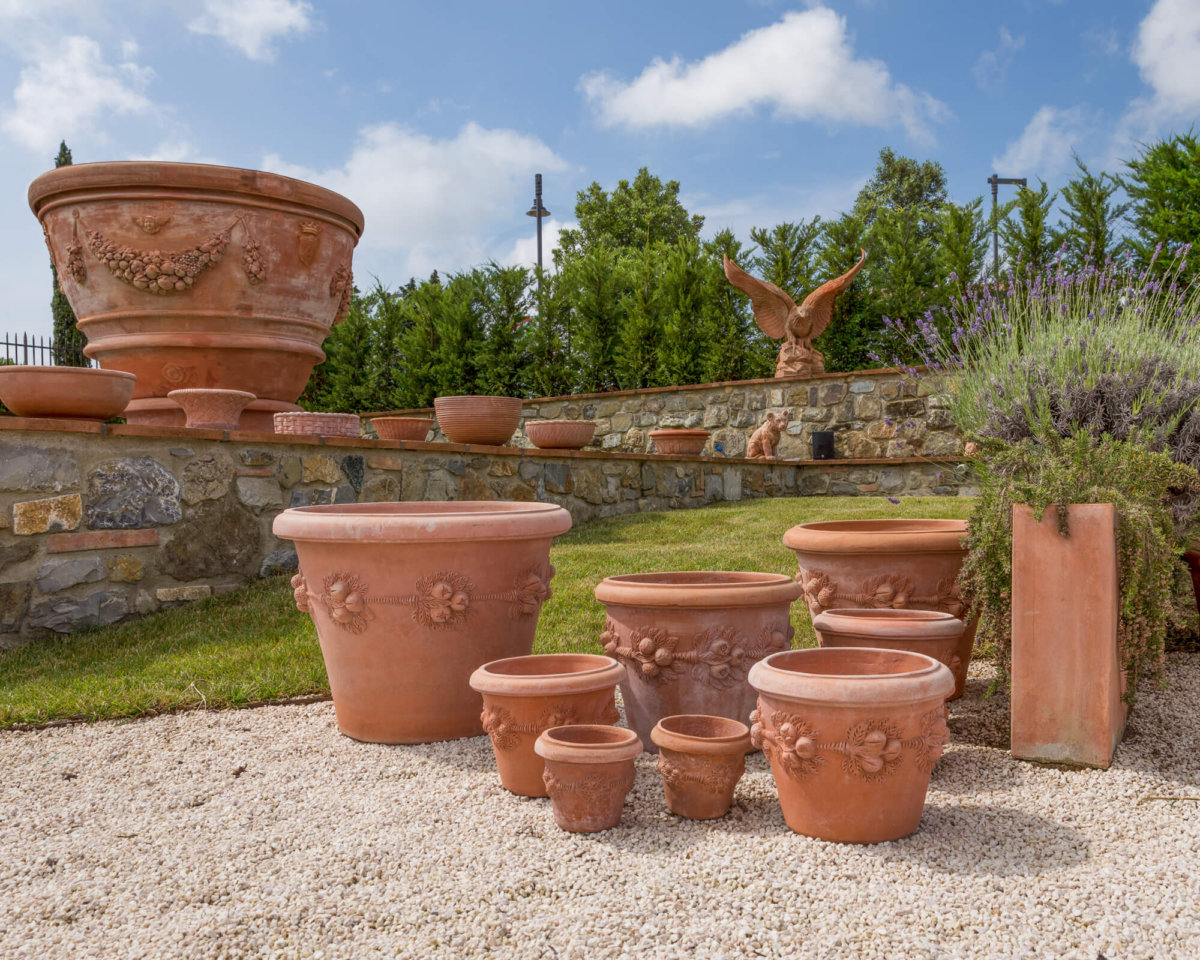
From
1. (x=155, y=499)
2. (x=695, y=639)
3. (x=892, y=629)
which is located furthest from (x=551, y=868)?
(x=155, y=499)

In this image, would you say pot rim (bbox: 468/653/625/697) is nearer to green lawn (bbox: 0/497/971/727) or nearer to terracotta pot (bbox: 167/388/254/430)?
green lawn (bbox: 0/497/971/727)

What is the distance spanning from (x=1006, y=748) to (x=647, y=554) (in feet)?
8.84

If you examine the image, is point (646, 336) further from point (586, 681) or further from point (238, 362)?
point (586, 681)

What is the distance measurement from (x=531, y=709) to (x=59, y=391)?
2.80m

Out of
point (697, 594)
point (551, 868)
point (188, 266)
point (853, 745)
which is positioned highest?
point (188, 266)

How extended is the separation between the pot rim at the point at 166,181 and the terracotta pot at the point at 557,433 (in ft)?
6.74

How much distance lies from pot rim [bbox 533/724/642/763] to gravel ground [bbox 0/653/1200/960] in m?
0.16

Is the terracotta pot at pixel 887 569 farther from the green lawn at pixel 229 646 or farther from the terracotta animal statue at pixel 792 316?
the terracotta animal statue at pixel 792 316

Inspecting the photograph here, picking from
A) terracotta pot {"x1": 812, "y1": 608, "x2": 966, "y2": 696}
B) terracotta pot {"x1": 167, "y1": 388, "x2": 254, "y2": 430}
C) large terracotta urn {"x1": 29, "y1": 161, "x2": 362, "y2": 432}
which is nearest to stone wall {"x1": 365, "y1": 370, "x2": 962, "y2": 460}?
large terracotta urn {"x1": 29, "y1": 161, "x2": 362, "y2": 432}

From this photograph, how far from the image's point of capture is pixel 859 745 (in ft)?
5.78

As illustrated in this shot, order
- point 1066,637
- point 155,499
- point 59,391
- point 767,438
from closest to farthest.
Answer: point 1066,637, point 59,391, point 155,499, point 767,438

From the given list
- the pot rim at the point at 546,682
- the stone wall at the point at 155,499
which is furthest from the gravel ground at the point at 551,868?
the stone wall at the point at 155,499

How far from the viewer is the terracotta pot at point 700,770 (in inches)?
75.2

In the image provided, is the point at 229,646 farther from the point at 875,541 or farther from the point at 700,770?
the point at 875,541
